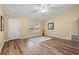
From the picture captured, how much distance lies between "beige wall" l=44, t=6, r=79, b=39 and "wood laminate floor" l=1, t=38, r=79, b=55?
146 mm

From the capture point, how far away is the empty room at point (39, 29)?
229 cm

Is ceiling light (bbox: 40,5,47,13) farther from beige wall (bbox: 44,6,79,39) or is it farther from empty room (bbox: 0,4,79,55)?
beige wall (bbox: 44,6,79,39)

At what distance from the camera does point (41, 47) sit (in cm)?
249

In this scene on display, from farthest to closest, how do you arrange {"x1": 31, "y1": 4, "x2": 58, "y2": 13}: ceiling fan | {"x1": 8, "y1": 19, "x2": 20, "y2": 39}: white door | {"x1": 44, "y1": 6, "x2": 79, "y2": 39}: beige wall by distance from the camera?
{"x1": 8, "y1": 19, "x2": 20, "y2": 39}: white door
{"x1": 44, "y1": 6, "x2": 79, "y2": 39}: beige wall
{"x1": 31, "y1": 4, "x2": 58, "y2": 13}: ceiling fan

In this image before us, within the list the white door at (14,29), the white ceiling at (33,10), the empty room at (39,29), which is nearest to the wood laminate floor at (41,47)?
the empty room at (39,29)

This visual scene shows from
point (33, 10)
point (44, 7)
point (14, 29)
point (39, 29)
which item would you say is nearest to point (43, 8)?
point (44, 7)

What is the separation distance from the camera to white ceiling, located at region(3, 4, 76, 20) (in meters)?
2.20

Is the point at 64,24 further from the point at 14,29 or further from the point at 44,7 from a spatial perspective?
the point at 14,29

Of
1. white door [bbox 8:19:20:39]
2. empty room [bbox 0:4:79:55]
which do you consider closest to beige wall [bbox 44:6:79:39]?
empty room [bbox 0:4:79:55]

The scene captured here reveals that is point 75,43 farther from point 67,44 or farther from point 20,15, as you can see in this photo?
point 20,15

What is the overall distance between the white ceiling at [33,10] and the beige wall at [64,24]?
118 mm

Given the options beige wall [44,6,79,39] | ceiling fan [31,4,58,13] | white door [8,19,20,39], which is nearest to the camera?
ceiling fan [31,4,58,13]

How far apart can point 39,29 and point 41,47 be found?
44 centimetres
